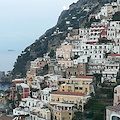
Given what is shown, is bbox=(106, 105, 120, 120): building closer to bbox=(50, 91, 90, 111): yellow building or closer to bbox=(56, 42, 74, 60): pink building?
bbox=(50, 91, 90, 111): yellow building

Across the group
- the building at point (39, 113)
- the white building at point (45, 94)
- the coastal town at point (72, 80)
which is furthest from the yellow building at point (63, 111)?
the white building at point (45, 94)

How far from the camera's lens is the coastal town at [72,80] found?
2533 cm

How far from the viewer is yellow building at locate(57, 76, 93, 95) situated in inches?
A: 1063

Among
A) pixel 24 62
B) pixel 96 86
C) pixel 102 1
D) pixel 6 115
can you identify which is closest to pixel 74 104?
pixel 96 86

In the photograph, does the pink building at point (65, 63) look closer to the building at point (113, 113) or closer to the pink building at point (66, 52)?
the pink building at point (66, 52)

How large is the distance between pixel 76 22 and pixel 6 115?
35.7m

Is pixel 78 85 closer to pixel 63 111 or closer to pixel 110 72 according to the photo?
pixel 110 72

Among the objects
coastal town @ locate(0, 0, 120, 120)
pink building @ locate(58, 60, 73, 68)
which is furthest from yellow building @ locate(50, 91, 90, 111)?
pink building @ locate(58, 60, 73, 68)

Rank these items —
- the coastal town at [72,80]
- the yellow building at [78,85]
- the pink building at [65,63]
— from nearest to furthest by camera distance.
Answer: the coastal town at [72,80]
the yellow building at [78,85]
the pink building at [65,63]

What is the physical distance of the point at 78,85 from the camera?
1084 inches

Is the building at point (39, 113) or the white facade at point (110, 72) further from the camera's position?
the white facade at point (110, 72)

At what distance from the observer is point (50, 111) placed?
83.2 ft

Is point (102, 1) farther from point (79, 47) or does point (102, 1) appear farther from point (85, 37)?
point (79, 47)

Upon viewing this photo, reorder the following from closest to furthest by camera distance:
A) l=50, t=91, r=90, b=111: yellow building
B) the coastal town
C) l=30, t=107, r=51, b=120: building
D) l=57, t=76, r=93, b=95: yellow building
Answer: l=30, t=107, r=51, b=120: building, l=50, t=91, r=90, b=111: yellow building, the coastal town, l=57, t=76, r=93, b=95: yellow building
